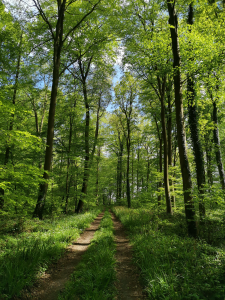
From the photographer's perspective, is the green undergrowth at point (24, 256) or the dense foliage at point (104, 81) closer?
the green undergrowth at point (24, 256)

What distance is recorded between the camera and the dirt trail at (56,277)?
3.11m

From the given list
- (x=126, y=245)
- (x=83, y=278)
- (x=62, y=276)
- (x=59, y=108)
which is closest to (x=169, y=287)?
(x=83, y=278)

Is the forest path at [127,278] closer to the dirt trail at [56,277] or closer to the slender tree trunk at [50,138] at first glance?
the dirt trail at [56,277]

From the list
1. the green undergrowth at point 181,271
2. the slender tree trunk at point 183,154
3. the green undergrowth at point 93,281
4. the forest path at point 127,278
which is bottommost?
the forest path at point 127,278

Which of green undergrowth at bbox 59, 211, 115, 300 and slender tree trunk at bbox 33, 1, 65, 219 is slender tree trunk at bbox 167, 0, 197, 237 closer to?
green undergrowth at bbox 59, 211, 115, 300

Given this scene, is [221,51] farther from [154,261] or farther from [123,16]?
[154,261]

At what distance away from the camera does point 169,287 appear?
2.97 metres

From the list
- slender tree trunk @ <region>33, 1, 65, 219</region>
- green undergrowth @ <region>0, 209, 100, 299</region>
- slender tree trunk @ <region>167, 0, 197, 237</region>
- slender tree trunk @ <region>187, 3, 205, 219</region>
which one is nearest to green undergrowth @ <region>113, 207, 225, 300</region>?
slender tree trunk @ <region>167, 0, 197, 237</region>

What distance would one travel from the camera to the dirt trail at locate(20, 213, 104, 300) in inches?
122

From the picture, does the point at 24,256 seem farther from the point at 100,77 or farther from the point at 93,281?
the point at 100,77

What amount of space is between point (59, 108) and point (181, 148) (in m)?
9.74

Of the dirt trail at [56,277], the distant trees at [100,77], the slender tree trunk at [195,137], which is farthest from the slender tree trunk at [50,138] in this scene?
the slender tree trunk at [195,137]

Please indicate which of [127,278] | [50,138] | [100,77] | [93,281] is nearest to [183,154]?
[127,278]

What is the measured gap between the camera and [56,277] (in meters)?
3.85
